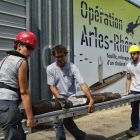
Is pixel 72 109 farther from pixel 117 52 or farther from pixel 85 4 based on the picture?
pixel 117 52

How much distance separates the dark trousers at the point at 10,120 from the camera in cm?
457

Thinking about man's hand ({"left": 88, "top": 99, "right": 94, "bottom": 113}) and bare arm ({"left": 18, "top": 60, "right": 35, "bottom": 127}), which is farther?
man's hand ({"left": 88, "top": 99, "right": 94, "bottom": 113})

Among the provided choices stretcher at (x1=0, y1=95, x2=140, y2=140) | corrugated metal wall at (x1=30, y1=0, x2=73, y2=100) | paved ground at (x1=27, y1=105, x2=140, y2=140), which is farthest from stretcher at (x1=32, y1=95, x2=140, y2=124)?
corrugated metal wall at (x1=30, y1=0, x2=73, y2=100)

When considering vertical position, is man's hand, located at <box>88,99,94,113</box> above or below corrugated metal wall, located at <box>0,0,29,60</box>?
below

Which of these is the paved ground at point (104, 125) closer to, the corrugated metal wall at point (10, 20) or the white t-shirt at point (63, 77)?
the white t-shirt at point (63, 77)

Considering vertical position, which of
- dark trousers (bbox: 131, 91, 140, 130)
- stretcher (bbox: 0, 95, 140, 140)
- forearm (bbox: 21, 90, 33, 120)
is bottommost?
dark trousers (bbox: 131, 91, 140, 130)

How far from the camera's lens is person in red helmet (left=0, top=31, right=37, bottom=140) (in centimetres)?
458

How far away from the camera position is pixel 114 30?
13.5 m

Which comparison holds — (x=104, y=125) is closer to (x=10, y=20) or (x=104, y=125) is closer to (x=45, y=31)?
(x=45, y=31)

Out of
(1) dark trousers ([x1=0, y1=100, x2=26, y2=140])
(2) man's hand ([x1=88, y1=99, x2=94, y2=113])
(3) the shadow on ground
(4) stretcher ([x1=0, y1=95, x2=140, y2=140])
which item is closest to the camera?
(1) dark trousers ([x1=0, y1=100, x2=26, y2=140])

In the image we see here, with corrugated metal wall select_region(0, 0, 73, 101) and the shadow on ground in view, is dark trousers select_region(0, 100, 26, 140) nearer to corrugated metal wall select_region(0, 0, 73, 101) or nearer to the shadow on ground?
corrugated metal wall select_region(0, 0, 73, 101)

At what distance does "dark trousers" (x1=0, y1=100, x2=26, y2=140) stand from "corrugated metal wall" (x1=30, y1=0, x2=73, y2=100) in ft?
14.7

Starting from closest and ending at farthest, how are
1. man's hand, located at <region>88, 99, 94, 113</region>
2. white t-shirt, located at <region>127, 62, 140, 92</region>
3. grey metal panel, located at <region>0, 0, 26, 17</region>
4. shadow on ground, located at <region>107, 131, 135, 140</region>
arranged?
man's hand, located at <region>88, 99, 94, 113</region>, shadow on ground, located at <region>107, 131, 135, 140</region>, grey metal panel, located at <region>0, 0, 26, 17</region>, white t-shirt, located at <region>127, 62, 140, 92</region>

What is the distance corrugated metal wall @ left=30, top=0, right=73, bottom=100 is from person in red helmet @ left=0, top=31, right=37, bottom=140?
4.44 metres
